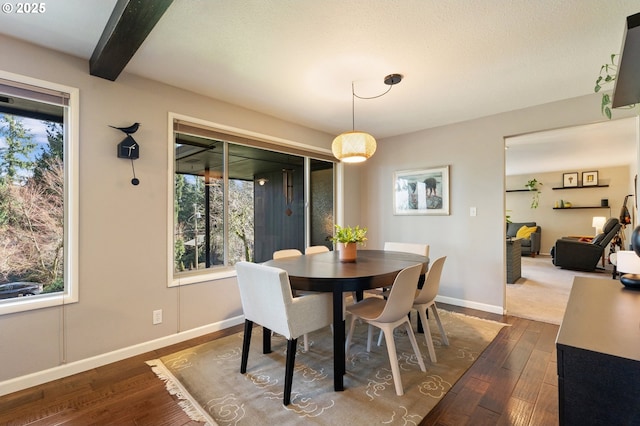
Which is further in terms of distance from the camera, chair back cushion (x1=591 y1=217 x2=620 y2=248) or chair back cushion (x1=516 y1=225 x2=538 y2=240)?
chair back cushion (x1=516 y1=225 x2=538 y2=240)

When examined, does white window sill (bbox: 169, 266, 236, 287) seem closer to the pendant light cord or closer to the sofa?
the pendant light cord

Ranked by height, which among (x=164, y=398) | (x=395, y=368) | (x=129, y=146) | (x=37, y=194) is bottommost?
(x=164, y=398)

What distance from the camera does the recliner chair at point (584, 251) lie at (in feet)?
18.2

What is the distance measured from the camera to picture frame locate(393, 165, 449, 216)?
12.7ft

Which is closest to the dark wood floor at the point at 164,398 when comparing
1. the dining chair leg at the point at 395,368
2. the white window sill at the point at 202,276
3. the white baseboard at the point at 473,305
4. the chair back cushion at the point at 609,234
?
the dining chair leg at the point at 395,368

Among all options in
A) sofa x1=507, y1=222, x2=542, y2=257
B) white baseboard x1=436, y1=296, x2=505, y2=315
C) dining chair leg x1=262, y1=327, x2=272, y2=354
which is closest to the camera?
dining chair leg x1=262, y1=327, x2=272, y2=354

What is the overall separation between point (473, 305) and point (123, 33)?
4.23 metres

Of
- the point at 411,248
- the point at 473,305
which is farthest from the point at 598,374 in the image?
the point at 473,305

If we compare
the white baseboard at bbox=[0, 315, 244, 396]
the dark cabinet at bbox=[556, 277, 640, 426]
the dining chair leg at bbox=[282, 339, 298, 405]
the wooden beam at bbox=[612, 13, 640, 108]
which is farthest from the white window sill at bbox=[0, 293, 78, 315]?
the wooden beam at bbox=[612, 13, 640, 108]

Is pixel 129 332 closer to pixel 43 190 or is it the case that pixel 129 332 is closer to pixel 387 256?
pixel 43 190

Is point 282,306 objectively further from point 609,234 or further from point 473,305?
point 609,234

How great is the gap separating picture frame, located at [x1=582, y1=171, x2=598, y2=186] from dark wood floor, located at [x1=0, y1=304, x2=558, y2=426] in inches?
295

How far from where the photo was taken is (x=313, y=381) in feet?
6.59

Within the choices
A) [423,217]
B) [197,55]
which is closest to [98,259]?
[197,55]
